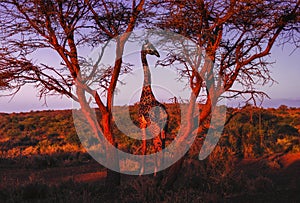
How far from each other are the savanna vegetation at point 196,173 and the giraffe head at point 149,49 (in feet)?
7.37

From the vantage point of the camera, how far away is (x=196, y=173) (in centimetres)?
1072

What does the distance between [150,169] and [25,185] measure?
4574mm

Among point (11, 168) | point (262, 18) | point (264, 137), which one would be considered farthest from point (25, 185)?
point (264, 137)

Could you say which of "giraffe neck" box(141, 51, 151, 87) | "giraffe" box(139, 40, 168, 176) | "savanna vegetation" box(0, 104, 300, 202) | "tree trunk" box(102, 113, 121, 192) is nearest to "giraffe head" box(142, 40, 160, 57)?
"giraffe" box(139, 40, 168, 176)

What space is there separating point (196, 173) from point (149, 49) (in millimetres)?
3503

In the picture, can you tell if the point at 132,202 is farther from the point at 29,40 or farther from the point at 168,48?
the point at 29,40

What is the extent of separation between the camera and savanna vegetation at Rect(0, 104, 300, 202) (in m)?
8.73

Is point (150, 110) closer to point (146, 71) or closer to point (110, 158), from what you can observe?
point (146, 71)

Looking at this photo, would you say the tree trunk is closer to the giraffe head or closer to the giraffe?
the giraffe

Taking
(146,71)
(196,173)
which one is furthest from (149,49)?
(196,173)

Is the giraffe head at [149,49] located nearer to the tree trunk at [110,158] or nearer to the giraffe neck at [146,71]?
the giraffe neck at [146,71]

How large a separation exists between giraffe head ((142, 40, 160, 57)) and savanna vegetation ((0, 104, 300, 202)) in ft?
7.37

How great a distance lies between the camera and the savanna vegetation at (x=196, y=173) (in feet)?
28.6

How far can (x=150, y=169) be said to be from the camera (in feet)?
43.0
